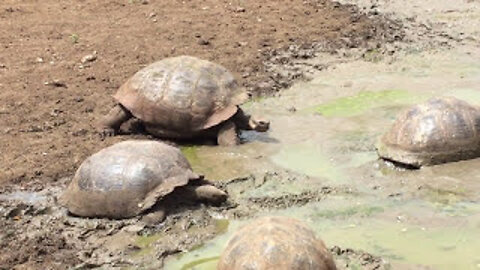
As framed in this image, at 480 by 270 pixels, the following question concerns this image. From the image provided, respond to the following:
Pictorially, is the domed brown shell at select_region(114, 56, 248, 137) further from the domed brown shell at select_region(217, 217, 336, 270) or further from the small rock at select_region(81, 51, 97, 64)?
the domed brown shell at select_region(217, 217, 336, 270)

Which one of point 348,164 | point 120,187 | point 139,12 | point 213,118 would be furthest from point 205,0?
point 120,187

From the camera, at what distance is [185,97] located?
344 inches

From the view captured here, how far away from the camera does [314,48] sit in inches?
494

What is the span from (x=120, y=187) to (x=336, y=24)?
774 centimetres

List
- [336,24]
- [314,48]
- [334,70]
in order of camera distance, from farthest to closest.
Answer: [336,24] < [314,48] < [334,70]

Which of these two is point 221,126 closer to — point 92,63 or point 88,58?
point 92,63

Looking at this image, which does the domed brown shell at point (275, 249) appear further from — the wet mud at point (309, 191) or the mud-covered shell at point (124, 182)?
the mud-covered shell at point (124, 182)

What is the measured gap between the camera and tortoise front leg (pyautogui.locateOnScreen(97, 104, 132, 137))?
920cm

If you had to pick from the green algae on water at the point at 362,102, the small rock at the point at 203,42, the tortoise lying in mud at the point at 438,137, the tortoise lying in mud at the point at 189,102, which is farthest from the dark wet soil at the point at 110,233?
the small rock at the point at 203,42

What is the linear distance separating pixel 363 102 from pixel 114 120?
3.31m

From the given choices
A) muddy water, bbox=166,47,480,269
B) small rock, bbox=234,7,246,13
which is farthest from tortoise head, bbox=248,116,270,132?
small rock, bbox=234,7,246,13

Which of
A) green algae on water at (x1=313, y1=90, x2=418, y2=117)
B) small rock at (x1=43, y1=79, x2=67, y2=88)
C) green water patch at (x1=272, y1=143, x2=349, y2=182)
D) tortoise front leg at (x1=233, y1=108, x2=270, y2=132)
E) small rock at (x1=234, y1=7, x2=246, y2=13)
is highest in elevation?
small rock at (x1=234, y1=7, x2=246, y2=13)

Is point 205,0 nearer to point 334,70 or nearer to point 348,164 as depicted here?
point 334,70

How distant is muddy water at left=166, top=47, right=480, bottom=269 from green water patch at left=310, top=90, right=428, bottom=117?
0.01 m
